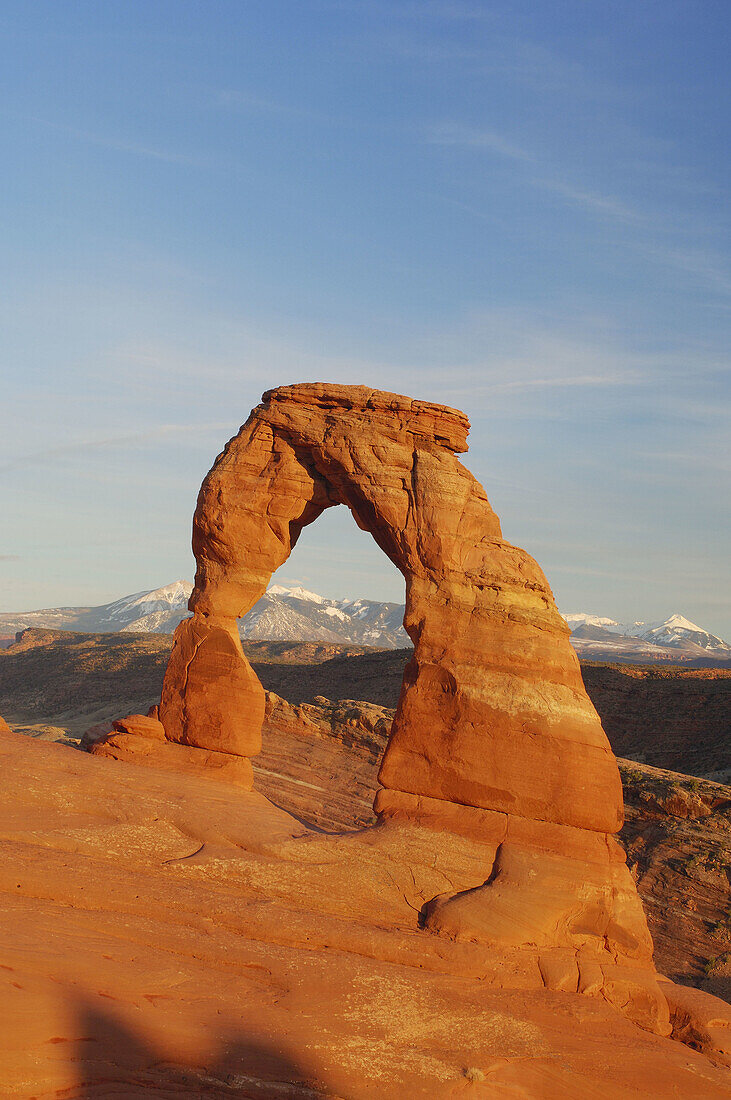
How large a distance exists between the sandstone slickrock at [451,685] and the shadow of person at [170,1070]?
12.8ft

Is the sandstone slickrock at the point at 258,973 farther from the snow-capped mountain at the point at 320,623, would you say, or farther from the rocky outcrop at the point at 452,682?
the snow-capped mountain at the point at 320,623

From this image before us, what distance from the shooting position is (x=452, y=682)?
1381cm

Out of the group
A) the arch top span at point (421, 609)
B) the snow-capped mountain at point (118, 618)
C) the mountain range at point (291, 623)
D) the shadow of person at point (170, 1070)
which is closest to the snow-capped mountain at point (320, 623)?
the mountain range at point (291, 623)

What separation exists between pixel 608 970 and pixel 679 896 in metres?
9.18

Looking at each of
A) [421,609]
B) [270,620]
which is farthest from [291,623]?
[421,609]

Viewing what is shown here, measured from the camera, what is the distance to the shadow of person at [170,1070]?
7277 millimetres

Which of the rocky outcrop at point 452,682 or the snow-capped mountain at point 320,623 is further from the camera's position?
the snow-capped mountain at point 320,623

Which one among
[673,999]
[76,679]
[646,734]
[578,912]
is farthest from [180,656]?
[76,679]

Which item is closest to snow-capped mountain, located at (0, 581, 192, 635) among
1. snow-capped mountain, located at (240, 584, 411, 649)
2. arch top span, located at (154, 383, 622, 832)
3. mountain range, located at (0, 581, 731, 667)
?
mountain range, located at (0, 581, 731, 667)

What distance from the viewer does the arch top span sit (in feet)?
44.0

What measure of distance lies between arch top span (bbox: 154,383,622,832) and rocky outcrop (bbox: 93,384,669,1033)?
3cm

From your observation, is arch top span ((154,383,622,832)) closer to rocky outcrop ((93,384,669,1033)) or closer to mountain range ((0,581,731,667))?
rocky outcrop ((93,384,669,1033))

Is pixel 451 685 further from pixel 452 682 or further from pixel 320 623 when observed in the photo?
pixel 320 623

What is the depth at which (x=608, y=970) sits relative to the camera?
11.7m
